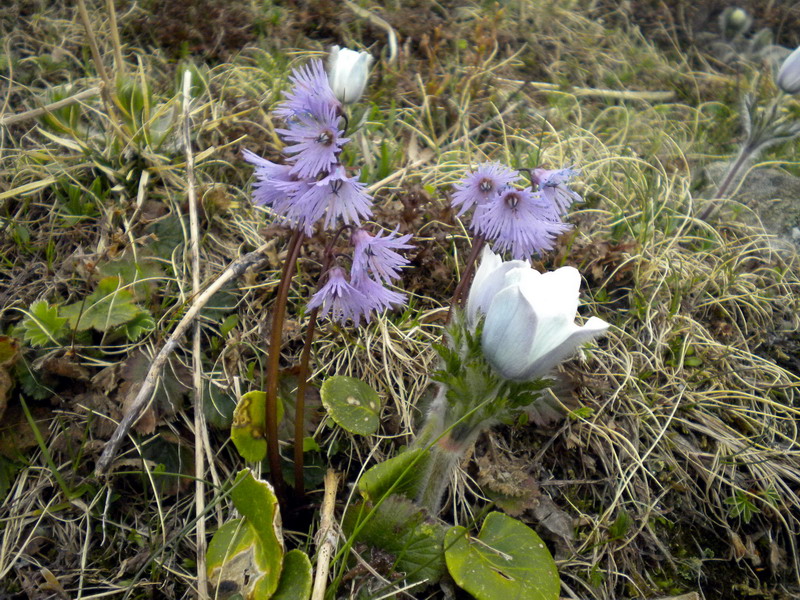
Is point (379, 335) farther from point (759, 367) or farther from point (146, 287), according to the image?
point (759, 367)

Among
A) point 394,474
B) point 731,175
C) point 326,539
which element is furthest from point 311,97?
point 731,175

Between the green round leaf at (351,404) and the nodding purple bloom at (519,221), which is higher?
the nodding purple bloom at (519,221)

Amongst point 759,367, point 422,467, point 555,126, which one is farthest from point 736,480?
point 555,126

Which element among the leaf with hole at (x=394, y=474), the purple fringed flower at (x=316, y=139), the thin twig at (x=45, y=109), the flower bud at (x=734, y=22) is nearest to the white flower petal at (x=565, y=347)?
the leaf with hole at (x=394, y=474)

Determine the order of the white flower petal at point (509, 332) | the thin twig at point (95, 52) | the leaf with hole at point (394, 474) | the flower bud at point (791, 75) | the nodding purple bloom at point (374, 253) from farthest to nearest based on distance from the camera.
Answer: the flower bud at point (791, 75)
the thin twig at point (95, 52)
the leaf with hole at point (394, 474)
the nodding purple bloom at point (374, 253)
the white flower petal at point (509, 332)

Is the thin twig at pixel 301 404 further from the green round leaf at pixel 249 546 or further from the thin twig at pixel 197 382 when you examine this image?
the thin twig at pixel 197 382

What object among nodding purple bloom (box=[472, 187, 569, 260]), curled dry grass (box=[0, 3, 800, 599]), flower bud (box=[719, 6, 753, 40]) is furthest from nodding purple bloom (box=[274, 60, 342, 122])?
flower bud (box=[719, 6, 753, 40])

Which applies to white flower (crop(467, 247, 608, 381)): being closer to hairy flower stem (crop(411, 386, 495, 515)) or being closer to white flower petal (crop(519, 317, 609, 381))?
white flower petal (crop(519, 317, 609, 381))
